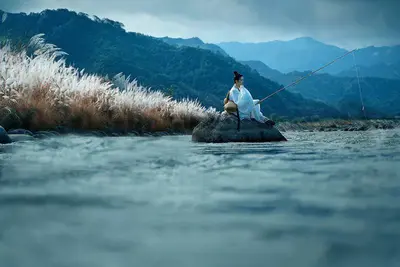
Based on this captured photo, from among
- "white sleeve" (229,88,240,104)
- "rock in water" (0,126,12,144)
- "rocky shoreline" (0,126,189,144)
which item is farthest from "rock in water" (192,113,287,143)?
"rock in water" (0,126,12,144)

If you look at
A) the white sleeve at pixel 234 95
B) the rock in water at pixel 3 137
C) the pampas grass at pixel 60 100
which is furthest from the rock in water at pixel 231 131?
the rock in water at pixel 3 137

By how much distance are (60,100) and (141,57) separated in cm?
10701

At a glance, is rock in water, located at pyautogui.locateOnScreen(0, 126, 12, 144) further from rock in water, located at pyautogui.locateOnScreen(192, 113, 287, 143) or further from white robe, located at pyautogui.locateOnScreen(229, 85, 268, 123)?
white robe, located at pyautogui.locateOnScreen(229, 85, 268, 123)

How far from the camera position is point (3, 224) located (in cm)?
318

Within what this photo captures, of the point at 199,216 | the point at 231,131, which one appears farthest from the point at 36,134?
the point at 199,216

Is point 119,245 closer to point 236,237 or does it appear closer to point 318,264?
point 236,237

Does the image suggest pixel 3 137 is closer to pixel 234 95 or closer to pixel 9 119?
pixel 9 119

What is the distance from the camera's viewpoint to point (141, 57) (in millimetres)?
121562

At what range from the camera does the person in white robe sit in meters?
14.1

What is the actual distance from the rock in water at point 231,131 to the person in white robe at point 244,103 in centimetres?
25

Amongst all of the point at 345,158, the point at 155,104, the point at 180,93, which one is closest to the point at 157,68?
the point at 180,93

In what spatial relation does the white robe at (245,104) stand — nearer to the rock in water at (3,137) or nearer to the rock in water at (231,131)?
the rock in water at (231,131)

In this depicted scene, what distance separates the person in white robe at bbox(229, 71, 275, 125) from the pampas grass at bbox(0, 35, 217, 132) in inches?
85.3

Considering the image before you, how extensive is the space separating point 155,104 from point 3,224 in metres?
19.2
